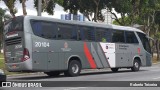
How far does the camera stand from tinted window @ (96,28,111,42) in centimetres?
2392

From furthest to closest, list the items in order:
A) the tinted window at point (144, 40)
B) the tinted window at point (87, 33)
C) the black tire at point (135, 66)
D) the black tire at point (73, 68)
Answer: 1. the tinted window at point (144, 40)
2. the black tire at point (135, 66)
3. the tinted window at point (87, 33)
4. the black tire at point (73, 68)

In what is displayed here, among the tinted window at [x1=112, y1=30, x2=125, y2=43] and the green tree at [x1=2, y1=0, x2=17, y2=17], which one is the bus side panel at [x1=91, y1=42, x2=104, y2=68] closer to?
the tinted window at [x1=112, y1=30, x2=125, y2=43]

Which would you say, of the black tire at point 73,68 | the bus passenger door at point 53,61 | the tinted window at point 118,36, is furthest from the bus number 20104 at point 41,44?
the tinted window at point 118,36

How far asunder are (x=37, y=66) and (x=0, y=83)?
634cm

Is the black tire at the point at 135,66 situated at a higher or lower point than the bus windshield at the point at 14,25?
lower

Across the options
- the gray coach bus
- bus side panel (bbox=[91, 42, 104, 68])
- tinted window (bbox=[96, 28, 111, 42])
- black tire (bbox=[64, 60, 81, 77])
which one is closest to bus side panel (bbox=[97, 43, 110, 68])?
the gray coach bus

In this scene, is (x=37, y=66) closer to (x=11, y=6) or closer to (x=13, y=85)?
(x=13, y=85)

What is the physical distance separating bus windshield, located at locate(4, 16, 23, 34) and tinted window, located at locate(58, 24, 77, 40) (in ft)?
7.81

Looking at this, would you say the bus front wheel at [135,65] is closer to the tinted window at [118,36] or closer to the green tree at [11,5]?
the tinted window at [118,36]

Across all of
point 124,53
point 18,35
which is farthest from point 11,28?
point 124,53

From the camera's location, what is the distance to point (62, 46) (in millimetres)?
21250

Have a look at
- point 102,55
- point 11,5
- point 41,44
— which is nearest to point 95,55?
point 102,55

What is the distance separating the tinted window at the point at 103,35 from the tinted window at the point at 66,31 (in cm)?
222

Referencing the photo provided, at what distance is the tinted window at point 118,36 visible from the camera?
25266mm
